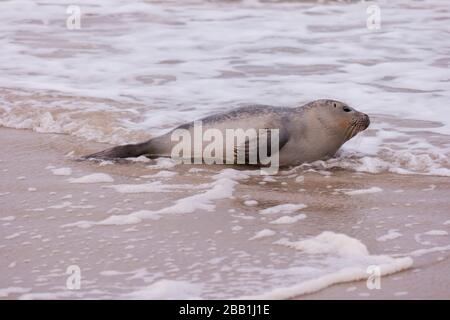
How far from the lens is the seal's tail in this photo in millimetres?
5582

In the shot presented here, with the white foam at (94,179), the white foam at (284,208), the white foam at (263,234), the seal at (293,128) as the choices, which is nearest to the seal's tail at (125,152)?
the seal at (293,128)

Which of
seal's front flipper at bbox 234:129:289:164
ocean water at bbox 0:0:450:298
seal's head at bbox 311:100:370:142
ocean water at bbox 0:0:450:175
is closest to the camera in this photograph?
ocean water at bbox 0:0:450:298

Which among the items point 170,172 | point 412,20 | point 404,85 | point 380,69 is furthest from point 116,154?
point 412,20

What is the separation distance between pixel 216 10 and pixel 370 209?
348 inches

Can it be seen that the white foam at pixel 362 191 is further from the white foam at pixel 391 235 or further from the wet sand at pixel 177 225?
the white foam at pixel 391 235

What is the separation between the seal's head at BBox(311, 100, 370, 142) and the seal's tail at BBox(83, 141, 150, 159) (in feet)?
3.94

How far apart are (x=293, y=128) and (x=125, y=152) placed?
44.7 inches

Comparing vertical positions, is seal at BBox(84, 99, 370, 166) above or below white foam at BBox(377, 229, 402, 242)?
above

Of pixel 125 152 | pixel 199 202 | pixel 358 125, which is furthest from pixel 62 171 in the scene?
pixel 358 125

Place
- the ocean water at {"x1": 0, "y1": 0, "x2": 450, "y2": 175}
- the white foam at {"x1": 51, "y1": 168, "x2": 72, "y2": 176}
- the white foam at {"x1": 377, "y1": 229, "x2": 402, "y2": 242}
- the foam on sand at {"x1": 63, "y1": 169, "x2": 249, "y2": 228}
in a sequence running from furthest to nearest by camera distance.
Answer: the ocean water at {"x1": 0, "y1": 0, "x2": 450, "y2": 175} < the white foam at {"x1": 51, "y1": 168, "x2": 72, "y2": 176} < the foam on sand at {"x1": 63, "y1": 169, "x2": 249, "y2": 228} < the white foam at {"x1": 377, "y1": 229, "x2": 402, "y2": 242}

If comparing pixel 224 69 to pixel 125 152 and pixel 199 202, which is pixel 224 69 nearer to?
pixel 125 152

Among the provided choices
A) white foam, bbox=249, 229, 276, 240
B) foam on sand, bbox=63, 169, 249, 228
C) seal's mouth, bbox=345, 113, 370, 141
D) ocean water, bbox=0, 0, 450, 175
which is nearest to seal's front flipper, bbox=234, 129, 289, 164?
foam on sand, bbox=63, 169, 249, 228

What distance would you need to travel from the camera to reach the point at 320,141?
5637mm

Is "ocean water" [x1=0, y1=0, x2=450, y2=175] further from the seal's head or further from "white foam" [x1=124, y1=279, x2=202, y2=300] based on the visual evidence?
"white foam" [x1=124, y1=279, x2=202, y2=300]
